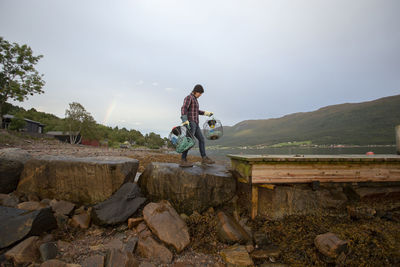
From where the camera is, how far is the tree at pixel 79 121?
126ft

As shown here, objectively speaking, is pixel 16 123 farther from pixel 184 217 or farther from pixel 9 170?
pixel 184 217

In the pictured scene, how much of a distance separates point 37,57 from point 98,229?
116ft

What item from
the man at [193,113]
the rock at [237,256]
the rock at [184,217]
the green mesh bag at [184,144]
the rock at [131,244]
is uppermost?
the man at [193,113]

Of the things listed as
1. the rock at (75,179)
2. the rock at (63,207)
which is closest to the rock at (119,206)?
the rock at (75,179)

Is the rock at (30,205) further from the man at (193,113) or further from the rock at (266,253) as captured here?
the rock at (266,253)

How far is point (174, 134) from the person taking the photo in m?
5.41

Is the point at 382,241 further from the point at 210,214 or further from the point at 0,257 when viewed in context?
the point at 0,257

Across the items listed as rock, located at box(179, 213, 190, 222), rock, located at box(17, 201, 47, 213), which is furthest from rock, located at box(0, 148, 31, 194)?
rock, located at box(179, 213, 190, 222)

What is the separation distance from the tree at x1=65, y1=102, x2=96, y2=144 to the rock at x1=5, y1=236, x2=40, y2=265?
1721 inches

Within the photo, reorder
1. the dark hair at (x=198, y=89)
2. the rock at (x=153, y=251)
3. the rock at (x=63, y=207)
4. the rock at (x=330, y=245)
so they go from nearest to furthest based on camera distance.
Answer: the rock at (x=153, y=251), the rock at (x=330, y=245), the rock at (x=63, y=207), the dark hair at (x=198, y=89)

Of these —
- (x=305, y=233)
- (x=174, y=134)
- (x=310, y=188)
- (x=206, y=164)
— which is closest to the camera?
(x=305, y=233)

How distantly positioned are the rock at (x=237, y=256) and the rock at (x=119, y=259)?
Answer: 69.1 inches

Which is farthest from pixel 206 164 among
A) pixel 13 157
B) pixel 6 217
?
pixel 13 157

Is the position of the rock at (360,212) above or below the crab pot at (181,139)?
below
